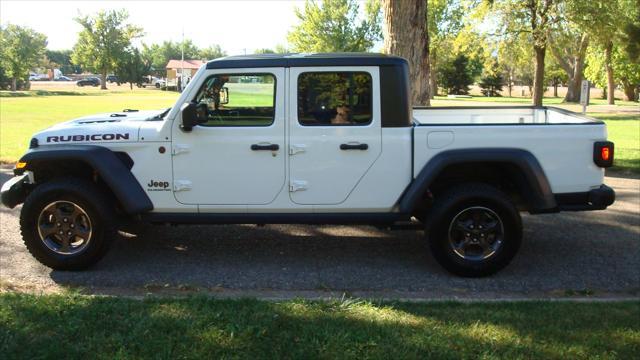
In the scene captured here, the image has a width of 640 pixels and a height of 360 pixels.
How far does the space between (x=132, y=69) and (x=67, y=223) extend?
303ft

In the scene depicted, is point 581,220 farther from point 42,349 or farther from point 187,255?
point 42,349

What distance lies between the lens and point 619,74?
5316 cm

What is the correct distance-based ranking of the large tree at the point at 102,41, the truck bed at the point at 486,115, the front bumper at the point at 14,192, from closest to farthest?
the front bumper at the point at 14,192, the truck bed at the point at 486,115, the large tree at the point at 102,41

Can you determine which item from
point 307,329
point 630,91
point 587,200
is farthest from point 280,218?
point 630,91

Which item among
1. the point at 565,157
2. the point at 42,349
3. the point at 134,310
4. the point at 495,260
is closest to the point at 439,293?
the point at 495,260

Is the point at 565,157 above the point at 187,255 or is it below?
above

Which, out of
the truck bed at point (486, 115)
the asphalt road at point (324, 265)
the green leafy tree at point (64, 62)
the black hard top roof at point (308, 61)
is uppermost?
the green leafy tree at point (64, 62)

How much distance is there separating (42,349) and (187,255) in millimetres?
2513

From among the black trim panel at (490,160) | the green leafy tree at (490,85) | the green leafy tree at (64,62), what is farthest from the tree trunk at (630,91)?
the green leafy tree at (64,62)

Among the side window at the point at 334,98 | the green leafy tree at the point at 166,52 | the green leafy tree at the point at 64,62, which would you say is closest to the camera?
the side window at the point at 334,98

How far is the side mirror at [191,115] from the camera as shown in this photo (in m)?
5.23

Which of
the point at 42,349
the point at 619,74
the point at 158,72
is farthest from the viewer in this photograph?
the point at 158,72

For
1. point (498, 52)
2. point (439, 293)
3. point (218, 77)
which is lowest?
point (439, 293)

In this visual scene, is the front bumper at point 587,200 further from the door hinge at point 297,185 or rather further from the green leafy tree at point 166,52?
the green leafy tree at point 166,52
